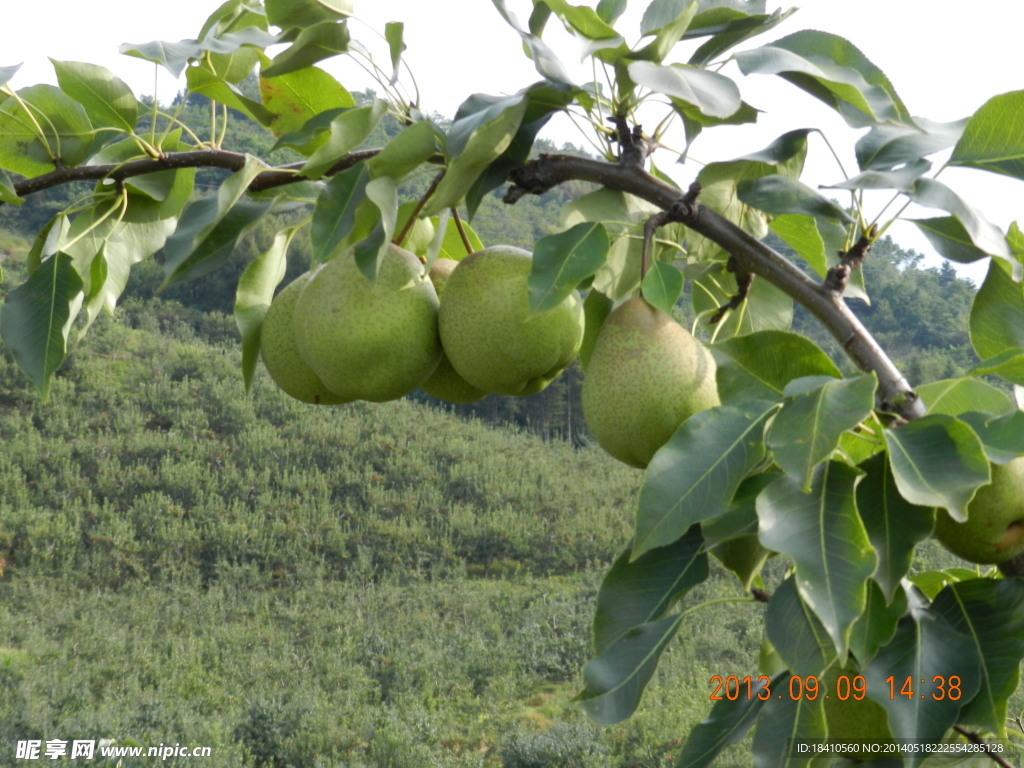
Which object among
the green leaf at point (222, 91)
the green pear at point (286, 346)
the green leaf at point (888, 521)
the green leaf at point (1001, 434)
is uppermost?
the green leaf at point (1001, 434)

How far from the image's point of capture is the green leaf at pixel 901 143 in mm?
701

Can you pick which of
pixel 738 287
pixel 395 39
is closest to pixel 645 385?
pixel 738 287

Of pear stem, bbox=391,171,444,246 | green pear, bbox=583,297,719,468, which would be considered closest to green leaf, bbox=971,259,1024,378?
green pear, bbox=583,297,719,468

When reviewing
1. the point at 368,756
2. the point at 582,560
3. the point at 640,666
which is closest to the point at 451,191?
the point at 640,666

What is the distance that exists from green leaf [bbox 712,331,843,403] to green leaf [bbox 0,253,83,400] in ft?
1.92

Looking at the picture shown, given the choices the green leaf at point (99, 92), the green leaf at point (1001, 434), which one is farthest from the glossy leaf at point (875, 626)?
the green leaf at point (99, 92)

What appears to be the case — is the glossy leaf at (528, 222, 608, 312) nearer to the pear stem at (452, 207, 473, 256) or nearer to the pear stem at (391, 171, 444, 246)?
the pear stem at (391, 171, 444, 246)

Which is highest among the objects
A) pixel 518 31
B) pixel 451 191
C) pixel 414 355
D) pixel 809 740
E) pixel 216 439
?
pixel 518 31

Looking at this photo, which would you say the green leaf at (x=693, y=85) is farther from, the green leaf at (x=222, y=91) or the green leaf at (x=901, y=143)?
the green leaf at (x=222, y=91)

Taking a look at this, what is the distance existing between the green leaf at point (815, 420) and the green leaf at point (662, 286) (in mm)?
158

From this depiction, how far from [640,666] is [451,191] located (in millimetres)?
383

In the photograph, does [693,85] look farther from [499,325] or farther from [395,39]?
[395,39]

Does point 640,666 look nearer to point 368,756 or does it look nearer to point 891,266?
point 368,756

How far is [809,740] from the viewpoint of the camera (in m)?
0.75
